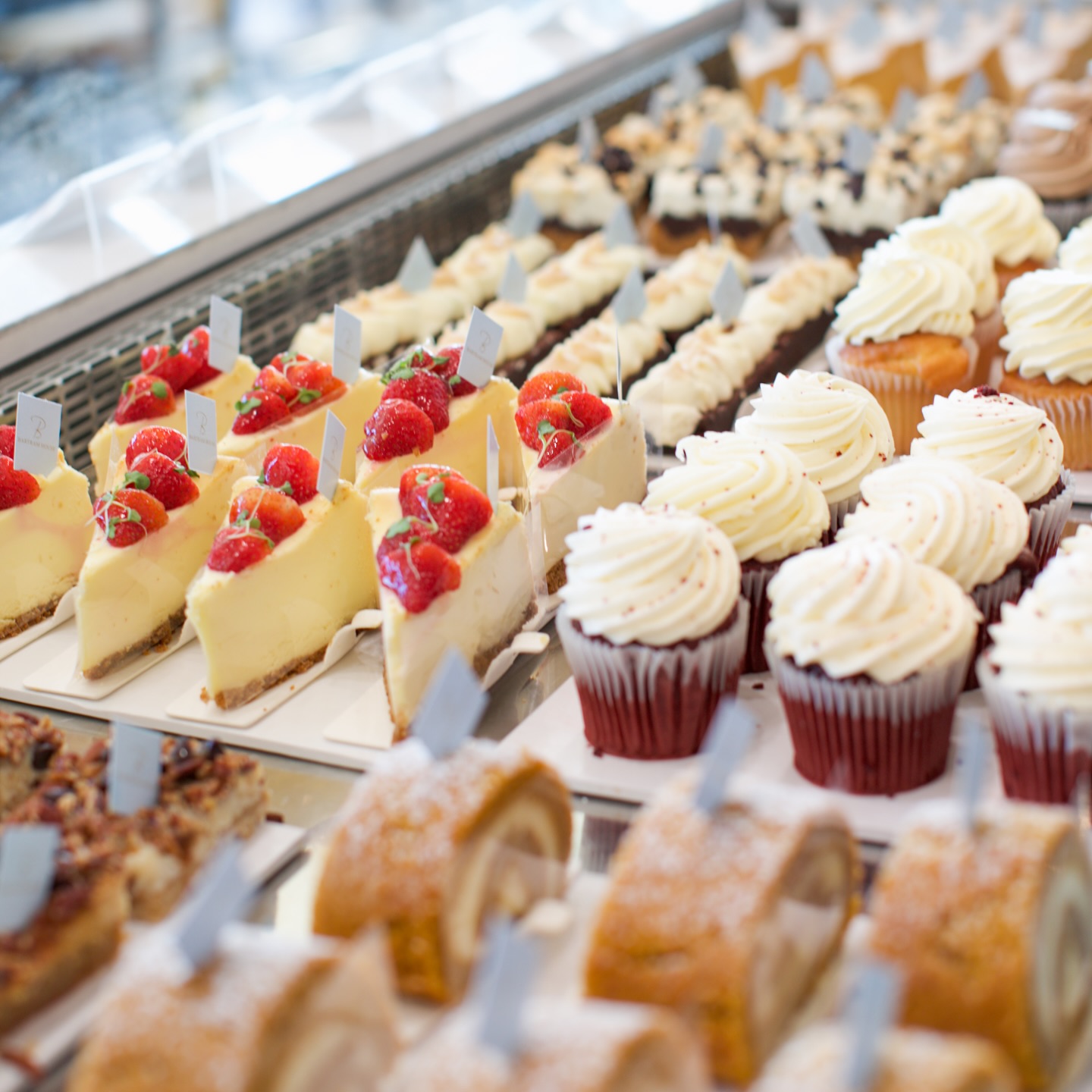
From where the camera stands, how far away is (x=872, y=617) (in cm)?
280

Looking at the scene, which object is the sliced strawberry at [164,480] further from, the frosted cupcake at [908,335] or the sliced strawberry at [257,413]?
the frosted cupcake at [908,335]

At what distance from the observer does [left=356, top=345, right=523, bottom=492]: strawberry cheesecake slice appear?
3.83 m

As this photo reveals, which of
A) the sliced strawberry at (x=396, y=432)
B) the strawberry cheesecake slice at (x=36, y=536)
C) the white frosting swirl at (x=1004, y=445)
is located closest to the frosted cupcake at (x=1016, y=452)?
the white frosting swirl at (x=1004, y=445)

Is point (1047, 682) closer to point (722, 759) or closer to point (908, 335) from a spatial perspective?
point (722, 759)

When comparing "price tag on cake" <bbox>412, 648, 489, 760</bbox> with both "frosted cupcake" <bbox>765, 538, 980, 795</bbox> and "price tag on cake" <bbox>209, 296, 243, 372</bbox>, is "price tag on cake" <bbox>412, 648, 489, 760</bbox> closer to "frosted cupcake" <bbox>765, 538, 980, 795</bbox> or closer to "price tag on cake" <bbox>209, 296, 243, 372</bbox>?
"frosted cupcake" <bbox>765, 538, 980, 795</bbox>

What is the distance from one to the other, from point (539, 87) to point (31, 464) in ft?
12.3

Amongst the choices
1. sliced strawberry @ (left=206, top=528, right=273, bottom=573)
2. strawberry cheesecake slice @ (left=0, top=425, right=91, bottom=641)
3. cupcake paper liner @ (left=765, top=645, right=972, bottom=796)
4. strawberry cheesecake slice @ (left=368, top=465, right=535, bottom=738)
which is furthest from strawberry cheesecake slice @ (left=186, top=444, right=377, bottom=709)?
cupcake paper liner @ (left=765, top=645, right=972, bottom=796)

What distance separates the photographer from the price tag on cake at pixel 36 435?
3787 mm

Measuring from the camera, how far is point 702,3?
8.20 meters

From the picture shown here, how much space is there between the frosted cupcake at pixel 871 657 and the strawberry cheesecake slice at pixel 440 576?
0.74 meters

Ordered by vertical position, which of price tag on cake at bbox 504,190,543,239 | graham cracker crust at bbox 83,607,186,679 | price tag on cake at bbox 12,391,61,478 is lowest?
graham cracker crust at bbox 83,607,186,679

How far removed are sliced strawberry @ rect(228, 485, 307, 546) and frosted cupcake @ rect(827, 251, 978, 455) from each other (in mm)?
1877

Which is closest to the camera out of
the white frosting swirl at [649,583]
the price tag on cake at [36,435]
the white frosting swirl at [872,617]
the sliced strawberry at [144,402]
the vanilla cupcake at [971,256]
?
the white frosting swirl at [872,617]

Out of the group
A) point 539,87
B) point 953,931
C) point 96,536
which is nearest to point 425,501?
point 96,536
